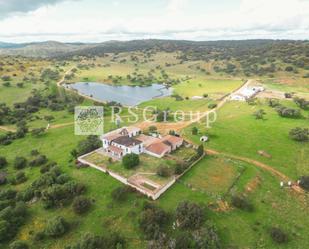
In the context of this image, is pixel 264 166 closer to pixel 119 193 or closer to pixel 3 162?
pixel 119 193

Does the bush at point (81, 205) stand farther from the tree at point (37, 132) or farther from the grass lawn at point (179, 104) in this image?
the grass lawn at point (179, 104)

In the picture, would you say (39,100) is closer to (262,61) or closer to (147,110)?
(147,110)

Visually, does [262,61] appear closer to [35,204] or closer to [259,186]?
[259,186]

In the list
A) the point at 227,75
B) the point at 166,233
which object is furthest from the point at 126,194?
the point at 227,75

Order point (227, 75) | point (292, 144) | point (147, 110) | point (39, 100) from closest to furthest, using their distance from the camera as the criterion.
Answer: point (292, 144) < point (147, 110) < point (39, 100) < point (227, 75)

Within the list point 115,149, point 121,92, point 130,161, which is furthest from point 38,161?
point 121,92

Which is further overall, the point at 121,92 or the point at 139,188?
the point at 121,92

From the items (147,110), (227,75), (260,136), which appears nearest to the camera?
(260,136)

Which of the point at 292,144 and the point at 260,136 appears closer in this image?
the point at 292,144
